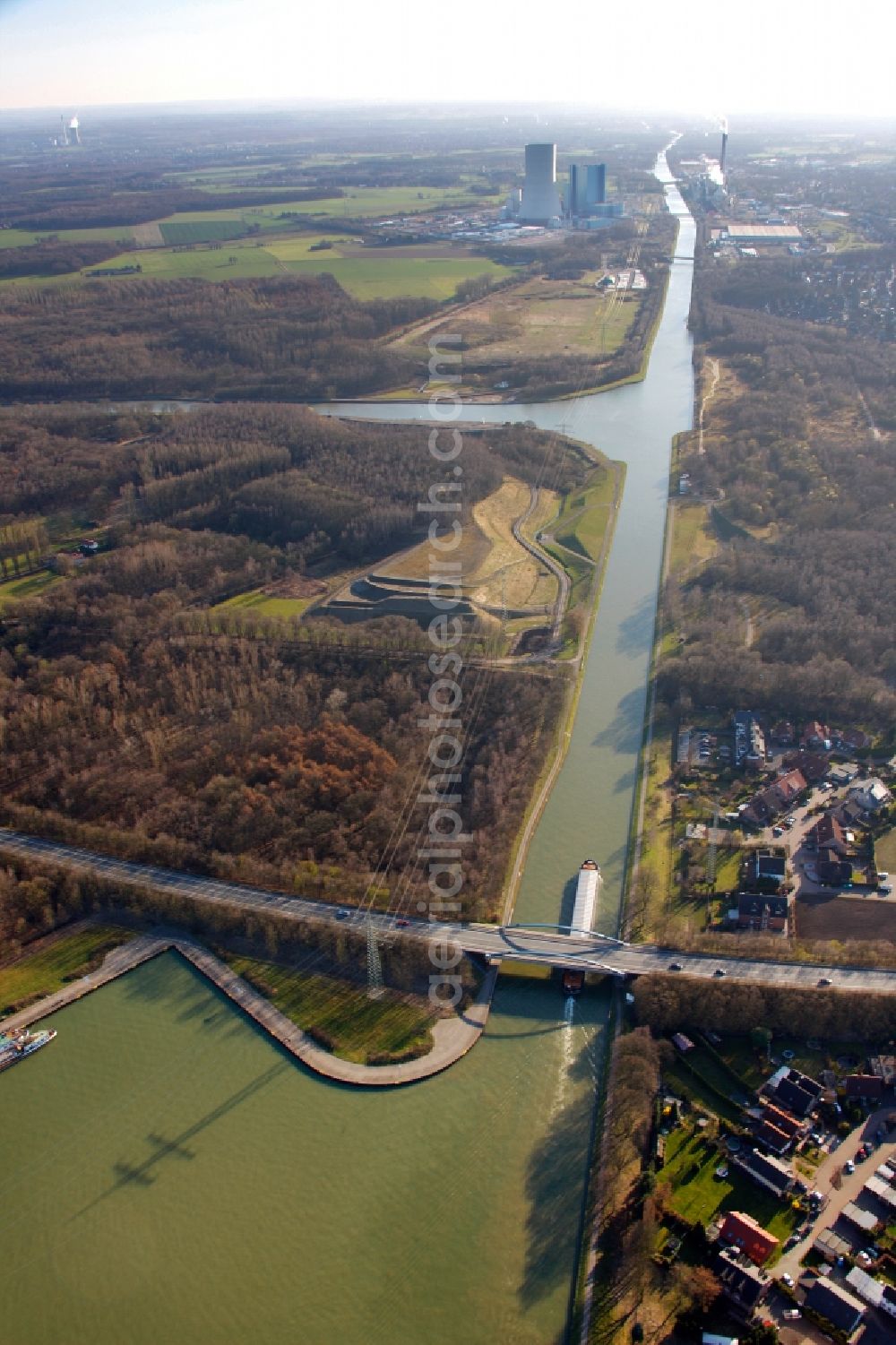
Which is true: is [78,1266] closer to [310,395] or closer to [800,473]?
[800,473]

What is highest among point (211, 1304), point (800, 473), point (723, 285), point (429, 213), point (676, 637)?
point (429, 213)

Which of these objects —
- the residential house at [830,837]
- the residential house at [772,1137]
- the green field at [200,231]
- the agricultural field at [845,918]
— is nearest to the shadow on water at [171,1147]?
the residential house at [772,1137]

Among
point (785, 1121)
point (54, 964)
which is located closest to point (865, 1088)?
point (785, 1121)

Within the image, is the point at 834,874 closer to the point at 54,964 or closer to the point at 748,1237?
the point at 748,1237

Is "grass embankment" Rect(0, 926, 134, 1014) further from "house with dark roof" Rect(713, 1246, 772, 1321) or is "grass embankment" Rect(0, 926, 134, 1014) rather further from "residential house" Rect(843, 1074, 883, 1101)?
"residential house" Rect(843, 1074, 883, 1101)

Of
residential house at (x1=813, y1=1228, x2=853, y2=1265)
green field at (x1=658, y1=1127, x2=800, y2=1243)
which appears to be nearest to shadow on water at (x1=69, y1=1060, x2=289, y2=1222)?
green field at (x1=658, y1=1127, x2=800, y2=1243)

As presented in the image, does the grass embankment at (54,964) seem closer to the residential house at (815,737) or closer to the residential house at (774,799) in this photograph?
the residential house at (774,799)

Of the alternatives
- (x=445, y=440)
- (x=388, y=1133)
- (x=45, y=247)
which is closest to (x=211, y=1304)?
(x=388, y=1133)
